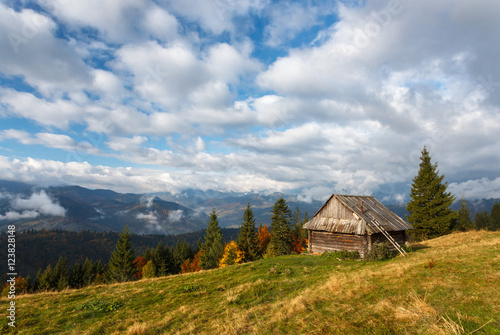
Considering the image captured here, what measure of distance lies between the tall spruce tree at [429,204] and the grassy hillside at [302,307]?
33441mm

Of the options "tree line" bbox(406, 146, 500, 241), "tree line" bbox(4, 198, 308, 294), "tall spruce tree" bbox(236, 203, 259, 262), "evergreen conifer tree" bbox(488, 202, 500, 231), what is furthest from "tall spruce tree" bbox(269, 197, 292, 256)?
"evergreen conifer tree" bbox(488, 202, 500, 231)

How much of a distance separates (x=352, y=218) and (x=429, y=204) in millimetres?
23835

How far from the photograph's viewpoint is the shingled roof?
2473cm

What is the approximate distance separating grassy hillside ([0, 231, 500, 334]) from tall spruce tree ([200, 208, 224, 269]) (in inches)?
1832

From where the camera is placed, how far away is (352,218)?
85.1 feet

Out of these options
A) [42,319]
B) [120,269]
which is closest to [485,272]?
[42,319]

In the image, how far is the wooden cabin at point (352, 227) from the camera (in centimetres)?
2417

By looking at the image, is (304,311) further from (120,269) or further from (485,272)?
(120,269)

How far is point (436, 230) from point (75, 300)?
5049 centimetres

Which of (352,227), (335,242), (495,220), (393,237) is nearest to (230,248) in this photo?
(335,242)

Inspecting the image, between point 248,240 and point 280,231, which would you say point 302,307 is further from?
point 248,240

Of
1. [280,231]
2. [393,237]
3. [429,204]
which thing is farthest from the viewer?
[280,231]

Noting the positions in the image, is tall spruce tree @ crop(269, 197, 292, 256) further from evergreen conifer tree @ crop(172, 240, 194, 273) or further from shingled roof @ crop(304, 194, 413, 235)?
evergreen conifer tree @ crop(172, 240, 194, 273)

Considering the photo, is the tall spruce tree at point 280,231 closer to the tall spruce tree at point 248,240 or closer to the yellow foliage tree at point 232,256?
the tall spruce tree at point 248,240
